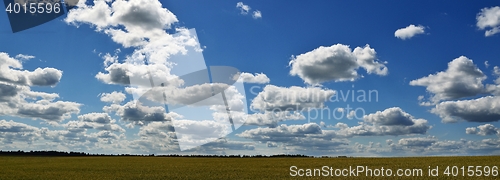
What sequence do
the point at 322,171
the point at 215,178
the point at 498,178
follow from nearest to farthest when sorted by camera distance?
the point at 498,178
the point at 215,178
the point at 322,171

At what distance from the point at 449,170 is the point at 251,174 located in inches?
702

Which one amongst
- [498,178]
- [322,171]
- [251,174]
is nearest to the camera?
[498,178]

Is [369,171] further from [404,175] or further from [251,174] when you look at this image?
[251,174]

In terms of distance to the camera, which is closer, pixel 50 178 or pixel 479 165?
pixel 50 178

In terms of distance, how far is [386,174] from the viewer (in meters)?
33.2

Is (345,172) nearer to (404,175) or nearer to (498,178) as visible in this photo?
(404,175)

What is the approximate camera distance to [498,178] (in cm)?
2977

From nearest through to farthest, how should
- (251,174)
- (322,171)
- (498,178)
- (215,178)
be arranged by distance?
(498,178) < (215,178) < (251,174) < (322,171)

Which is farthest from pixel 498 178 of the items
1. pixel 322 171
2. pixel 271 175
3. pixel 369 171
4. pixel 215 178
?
pixel 215 178

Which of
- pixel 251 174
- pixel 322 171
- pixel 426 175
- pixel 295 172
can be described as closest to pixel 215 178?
pixel 251 174

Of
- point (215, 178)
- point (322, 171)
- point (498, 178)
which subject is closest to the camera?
point (498, 178)

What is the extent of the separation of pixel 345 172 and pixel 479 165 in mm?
13685

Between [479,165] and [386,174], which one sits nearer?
[386,174]

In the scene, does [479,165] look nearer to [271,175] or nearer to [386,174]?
[386,174]
